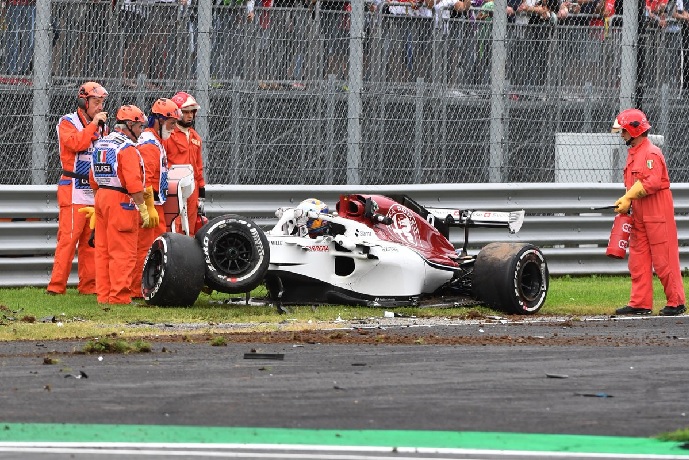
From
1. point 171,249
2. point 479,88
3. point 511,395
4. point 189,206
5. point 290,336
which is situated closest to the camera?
point 511,395

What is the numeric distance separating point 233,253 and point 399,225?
61.5 inches

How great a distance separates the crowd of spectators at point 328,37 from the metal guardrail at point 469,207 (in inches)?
51.4

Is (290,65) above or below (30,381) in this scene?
above

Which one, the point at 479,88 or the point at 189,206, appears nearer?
the point at 189,206

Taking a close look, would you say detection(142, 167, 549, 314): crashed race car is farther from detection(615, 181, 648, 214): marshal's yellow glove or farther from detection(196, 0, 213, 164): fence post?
detection(196, 0, 213, 164): fence post

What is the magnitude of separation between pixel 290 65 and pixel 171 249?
3004 millimetres

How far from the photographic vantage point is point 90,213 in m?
14.6

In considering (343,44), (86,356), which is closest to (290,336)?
(86,356)

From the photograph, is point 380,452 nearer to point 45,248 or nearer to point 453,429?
point 453,429

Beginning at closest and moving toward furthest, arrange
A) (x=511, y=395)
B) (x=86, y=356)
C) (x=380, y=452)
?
(x=380, y=452), (x=511, y=395), (x=86, y=356)

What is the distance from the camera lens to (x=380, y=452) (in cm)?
625

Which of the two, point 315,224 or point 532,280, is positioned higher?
point 315,224

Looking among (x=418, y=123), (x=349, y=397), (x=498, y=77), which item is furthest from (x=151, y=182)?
(x=349, y=397)

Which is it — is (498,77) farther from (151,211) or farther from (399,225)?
(151,211)
